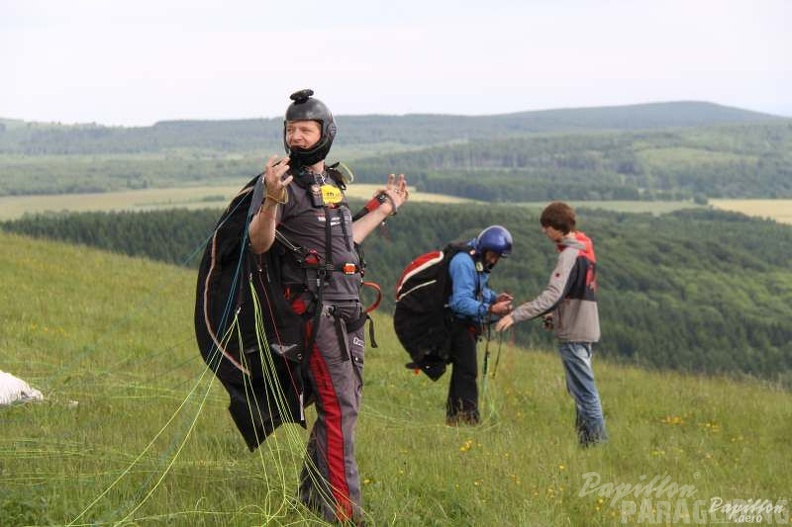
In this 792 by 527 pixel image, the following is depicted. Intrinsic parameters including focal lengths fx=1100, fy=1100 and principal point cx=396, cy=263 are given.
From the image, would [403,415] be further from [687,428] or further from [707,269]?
[707,269]

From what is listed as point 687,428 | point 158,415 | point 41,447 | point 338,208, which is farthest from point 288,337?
point 687,428

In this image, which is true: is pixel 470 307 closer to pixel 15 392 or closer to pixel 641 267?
pixel 15 392

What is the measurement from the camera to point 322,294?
6.27 m

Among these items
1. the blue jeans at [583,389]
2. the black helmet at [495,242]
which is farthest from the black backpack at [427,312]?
the blue jeans at [583,389]

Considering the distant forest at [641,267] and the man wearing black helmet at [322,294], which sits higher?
the man wearing black helmet at [322,294]

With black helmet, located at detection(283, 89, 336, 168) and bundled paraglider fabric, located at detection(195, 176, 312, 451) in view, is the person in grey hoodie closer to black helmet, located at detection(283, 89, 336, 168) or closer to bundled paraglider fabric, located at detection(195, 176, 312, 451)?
bundled paraglider fabric, located at detection(195, 176, 312, 451)

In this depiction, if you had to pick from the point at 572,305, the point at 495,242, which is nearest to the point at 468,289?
the point at 495,242

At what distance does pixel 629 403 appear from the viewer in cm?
1340

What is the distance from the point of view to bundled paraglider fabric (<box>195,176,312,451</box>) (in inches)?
247

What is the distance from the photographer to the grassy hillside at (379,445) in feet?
21.7

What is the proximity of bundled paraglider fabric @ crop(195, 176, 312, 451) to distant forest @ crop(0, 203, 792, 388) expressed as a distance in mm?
63970

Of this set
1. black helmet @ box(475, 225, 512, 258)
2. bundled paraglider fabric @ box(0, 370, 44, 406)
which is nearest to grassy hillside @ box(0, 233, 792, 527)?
bundled paraglider fabric @ box(0, 370, 44, 406)

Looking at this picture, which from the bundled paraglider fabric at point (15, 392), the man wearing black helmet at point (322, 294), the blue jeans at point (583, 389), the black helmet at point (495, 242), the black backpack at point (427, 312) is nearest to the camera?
the man wearing black helmet at point (322, 294)

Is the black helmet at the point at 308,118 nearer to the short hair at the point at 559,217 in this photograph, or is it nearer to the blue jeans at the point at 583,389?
the short hair at the point at 559,217
